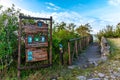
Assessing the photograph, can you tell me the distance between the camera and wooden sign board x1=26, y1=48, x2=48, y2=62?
5.88m

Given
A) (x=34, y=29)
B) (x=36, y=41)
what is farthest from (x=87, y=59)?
(x=34, y=29)

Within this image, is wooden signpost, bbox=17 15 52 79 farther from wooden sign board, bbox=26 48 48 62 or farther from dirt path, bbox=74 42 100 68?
dirt path, bbox=74 42 100 68

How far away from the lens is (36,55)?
607cm

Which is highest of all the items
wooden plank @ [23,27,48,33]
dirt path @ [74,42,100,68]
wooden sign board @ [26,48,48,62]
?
wooden plank @ [23,27,48,33]

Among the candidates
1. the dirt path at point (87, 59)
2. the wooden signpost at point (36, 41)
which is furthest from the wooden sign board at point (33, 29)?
the dirt path at point (87, 59)

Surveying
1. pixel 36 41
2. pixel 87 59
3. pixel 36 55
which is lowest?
pixel 87 59

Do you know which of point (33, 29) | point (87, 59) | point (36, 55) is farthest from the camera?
point (87, 59)

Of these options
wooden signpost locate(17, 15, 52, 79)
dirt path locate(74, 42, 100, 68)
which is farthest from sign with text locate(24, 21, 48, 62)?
dirt path locate(74, 42, 100, 68)

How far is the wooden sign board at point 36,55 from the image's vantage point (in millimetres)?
5875

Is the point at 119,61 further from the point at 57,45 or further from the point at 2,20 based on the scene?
the point at 2,20

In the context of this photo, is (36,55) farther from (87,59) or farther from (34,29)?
(87,59)

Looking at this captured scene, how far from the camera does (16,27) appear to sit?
6215mm

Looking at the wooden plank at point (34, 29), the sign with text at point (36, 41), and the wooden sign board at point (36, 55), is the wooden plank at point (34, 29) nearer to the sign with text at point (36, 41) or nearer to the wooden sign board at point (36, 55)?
the sign with text at point (36, 41)

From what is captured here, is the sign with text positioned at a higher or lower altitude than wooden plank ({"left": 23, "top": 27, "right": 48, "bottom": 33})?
lower
